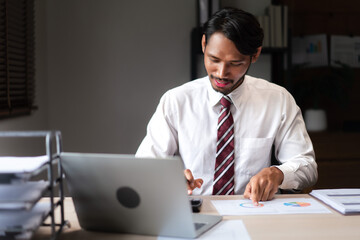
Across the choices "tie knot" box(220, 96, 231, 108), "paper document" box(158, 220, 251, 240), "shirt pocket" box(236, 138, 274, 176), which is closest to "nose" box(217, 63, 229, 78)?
"tie knot" box(220, 96, 231, 108)

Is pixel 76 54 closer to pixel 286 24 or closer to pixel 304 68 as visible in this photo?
pixel 286 24

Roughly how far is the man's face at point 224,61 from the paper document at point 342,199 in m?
0.55

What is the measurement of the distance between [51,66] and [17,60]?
28.9 inches

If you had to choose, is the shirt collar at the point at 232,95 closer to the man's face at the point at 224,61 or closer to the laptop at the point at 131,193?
the man's face at the point at 224,61

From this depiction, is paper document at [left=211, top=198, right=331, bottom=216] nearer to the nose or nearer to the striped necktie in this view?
the striped necktie

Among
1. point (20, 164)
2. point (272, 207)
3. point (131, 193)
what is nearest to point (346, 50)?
point (272, 207)

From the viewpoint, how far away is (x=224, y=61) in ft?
5.45

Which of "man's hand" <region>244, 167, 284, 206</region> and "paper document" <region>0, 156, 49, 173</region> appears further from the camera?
"man's hand" <region>244, 167, 284, 206</region>

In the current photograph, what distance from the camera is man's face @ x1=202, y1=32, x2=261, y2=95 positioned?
1.65 m

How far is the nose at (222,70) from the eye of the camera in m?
1.67

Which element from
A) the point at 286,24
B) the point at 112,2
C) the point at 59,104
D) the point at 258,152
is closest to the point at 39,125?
the point at 59,104

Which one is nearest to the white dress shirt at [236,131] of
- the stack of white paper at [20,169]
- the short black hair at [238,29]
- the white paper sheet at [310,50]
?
the short black hair at [238,29]

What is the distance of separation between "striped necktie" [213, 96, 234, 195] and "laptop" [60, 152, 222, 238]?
25.5 inches

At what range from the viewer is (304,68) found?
3.37 m
